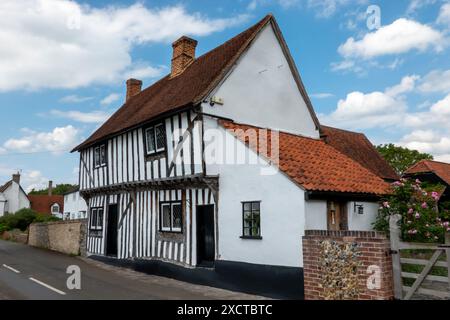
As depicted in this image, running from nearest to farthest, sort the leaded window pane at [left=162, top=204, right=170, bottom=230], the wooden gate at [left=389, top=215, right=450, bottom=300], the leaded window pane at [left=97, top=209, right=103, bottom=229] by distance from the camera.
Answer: the wooden gate at [left=389, top=215, right=450, bottom=300] → the leaded window pane at [left=162, top=204, right=170, bottom=230] → the leaded window pane at [left=97, top=209, right=103, bottom=229]

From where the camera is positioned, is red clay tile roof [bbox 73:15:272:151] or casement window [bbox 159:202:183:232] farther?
casement window [bbox 159:202:183:232]

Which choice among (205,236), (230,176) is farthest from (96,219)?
(230,176)

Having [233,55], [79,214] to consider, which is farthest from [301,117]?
[79,214]

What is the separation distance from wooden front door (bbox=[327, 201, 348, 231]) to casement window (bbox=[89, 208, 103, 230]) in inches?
456

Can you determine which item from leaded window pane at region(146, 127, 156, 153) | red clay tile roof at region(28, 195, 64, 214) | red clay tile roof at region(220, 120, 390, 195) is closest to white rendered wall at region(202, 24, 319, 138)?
red clay tile roof at region(220, 120, 390, 195)

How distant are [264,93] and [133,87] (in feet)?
36.5

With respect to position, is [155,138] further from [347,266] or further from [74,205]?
[74,205]

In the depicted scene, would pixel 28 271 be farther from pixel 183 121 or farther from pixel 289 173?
pixel 289 173

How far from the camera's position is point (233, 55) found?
42.2 ft

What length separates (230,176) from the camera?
10914mm

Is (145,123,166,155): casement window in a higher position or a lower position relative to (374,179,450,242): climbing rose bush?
higher

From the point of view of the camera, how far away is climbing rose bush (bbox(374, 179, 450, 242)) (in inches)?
404

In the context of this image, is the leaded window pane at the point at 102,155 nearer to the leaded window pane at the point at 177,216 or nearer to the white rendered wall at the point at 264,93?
the leaded window pane at the point at 177,216

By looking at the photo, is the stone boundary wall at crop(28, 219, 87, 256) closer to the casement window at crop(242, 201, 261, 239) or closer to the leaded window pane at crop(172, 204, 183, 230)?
the leaded window pane at crop(172, 204, 183, 230)
